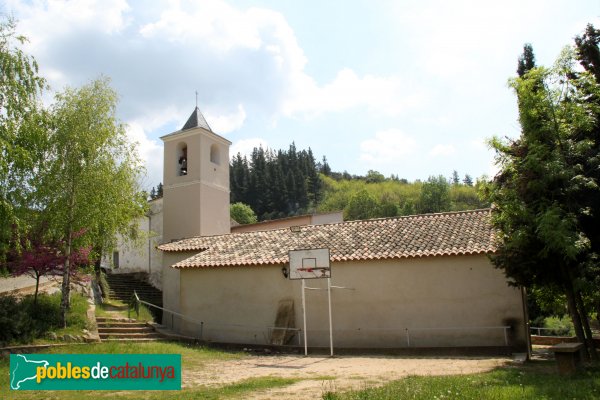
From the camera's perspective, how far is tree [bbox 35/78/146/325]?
14695 millimetres

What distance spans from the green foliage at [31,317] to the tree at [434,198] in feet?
223

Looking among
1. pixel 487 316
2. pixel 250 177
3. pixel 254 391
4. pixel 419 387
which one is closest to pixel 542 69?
pixel 487 316

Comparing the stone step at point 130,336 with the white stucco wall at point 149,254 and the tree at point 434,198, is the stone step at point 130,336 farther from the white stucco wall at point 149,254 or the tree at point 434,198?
the tree at point 434,198

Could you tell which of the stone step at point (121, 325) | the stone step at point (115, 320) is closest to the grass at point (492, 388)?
the stone step at point (121, 325)

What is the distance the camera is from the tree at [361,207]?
248ft

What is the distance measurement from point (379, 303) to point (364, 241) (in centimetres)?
257

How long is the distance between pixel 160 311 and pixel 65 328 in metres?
6.92

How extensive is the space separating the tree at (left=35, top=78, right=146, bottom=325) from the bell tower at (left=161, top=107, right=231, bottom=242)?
8.34 m

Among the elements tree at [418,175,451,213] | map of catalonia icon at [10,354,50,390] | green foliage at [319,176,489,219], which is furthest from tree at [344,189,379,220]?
map of catalonia icon at [10,354,50,390]

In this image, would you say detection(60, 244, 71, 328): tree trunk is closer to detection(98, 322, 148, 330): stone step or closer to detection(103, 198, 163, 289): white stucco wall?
detection(98, 322, 148, 330): stone step

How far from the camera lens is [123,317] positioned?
1838 centimetres

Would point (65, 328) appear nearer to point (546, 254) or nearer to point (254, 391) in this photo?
point (254, 391)

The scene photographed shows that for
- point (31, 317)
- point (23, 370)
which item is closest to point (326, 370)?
point (23, 370)

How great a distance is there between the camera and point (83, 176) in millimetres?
14961
